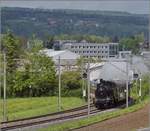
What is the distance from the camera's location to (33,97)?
19.8 metres

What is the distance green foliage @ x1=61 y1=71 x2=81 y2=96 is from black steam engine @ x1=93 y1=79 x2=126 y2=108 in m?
5.08

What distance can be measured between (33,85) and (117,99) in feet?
21.7

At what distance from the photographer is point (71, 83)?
68.2 ft

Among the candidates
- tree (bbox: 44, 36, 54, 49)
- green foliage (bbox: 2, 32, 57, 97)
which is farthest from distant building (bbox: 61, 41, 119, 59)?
green foliage (bbox: 2, 32, 57, 97)

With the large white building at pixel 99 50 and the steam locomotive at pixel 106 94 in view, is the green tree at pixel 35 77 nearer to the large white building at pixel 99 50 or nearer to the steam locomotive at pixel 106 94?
the steam locomotive at pixel 106 94

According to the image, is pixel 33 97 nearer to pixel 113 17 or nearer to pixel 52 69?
pixel 52 69

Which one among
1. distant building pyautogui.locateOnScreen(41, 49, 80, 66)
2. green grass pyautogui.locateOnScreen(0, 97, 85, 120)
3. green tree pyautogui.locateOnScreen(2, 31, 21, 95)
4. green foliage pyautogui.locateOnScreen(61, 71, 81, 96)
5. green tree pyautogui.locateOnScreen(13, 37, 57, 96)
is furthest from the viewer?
green tree pyautogui.locateOnScreen(13, 37, 57, 96)

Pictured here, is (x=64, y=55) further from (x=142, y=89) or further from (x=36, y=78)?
(x=142, y=89)

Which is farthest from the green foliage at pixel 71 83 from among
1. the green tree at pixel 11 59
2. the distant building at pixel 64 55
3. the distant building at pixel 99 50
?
the distant building at pixel 99 50

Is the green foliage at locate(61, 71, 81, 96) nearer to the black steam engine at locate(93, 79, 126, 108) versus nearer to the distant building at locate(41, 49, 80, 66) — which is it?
the distant building at locate(41, 49, 80, 66)

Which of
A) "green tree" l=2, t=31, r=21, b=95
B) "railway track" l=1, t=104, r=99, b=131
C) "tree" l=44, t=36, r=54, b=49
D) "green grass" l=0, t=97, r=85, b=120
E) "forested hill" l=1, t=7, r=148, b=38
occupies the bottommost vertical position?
"green grass" l=0, t=97, r=85, b=120

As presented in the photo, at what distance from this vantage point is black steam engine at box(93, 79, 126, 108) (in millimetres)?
14266

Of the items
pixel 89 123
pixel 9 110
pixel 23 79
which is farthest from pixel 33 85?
pixel 89 123

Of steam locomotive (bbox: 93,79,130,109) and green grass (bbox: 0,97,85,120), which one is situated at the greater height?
steam locomotive (bbox: 93,79,130,109)
